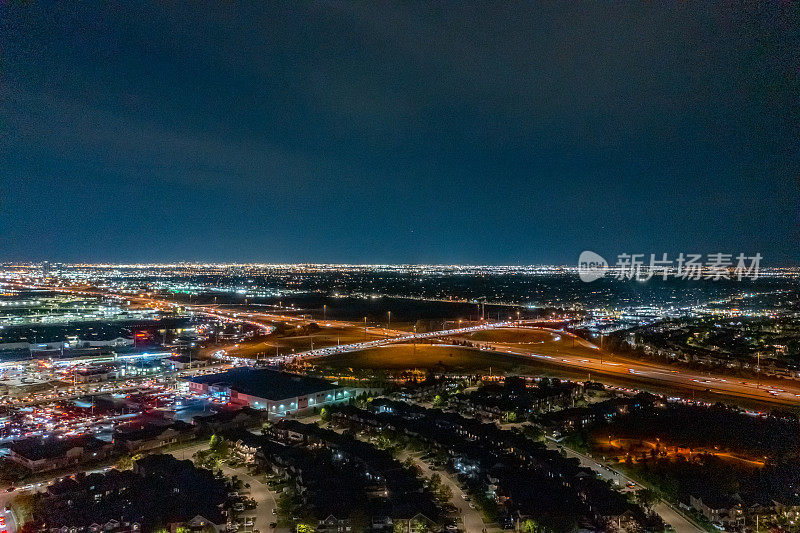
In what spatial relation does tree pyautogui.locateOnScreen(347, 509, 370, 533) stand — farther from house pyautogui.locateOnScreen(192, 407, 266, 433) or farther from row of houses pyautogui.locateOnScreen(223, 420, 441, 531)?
house pyautogui.locateOnScreen(192, 407, 266, 433)

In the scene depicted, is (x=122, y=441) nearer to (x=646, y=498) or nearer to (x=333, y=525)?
(x=333, y=525)

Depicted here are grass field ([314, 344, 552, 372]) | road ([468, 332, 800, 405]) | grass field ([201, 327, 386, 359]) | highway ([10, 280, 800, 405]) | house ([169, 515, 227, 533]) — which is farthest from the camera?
grass field ([201, 327, 386, 359])

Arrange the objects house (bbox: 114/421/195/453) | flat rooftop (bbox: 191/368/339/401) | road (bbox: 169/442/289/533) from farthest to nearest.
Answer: flat rooftop (bbox: 191/368/339/401)
house (bbox: 114/421/195/453)
road (bbox: 169/442/289/533)

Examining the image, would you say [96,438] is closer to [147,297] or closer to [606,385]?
[606,385]

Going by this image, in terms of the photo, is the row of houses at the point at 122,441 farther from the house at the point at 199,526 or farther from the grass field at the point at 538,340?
the grass field at the point at 538,340

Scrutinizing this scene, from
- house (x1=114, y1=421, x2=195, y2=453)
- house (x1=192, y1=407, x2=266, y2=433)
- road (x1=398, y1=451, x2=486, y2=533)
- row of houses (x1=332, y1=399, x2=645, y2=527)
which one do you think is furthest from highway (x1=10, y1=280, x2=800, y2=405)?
road (x1=398, y1=451, x2=486, y2=533)

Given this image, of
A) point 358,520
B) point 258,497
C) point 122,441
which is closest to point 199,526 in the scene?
point 258,497

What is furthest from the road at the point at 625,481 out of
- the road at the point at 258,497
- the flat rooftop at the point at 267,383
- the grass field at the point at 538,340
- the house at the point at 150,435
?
the grass field at the point at 538,340
